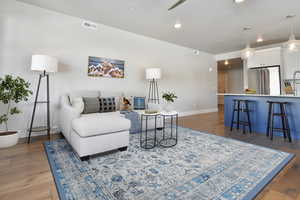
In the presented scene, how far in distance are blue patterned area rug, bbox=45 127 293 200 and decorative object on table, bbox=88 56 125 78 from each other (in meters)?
1.87

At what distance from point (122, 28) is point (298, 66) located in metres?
5.50

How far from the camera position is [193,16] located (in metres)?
3.21

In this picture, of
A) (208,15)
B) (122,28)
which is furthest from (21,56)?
Answer: (208,15)

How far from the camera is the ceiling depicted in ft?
9.00

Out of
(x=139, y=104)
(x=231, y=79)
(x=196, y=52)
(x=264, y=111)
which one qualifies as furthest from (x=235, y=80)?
(x=139, y=104)

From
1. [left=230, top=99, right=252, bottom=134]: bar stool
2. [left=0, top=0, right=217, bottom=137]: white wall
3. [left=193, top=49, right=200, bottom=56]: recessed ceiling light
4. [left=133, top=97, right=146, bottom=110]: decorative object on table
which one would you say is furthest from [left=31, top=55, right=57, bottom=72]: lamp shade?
[left=193, top=49, right=200, bottom=56]: recessed ceiling light

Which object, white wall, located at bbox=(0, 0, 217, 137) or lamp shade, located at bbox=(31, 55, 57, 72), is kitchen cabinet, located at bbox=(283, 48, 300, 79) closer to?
white wall, located at bbox=(0, 0, 217, 137)

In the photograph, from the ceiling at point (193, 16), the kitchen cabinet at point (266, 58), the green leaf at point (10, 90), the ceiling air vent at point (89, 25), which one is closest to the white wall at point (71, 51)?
the ceiling air vent at point (89, 25)

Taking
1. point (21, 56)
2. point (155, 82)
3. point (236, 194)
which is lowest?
point (236, 194)

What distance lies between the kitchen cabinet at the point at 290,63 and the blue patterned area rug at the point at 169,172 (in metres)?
3.95

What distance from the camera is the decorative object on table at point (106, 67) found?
3.53 metres

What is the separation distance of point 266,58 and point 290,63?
2.16 feet

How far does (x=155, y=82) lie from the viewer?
4.71m

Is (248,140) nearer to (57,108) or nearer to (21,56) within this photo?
(57,108)
